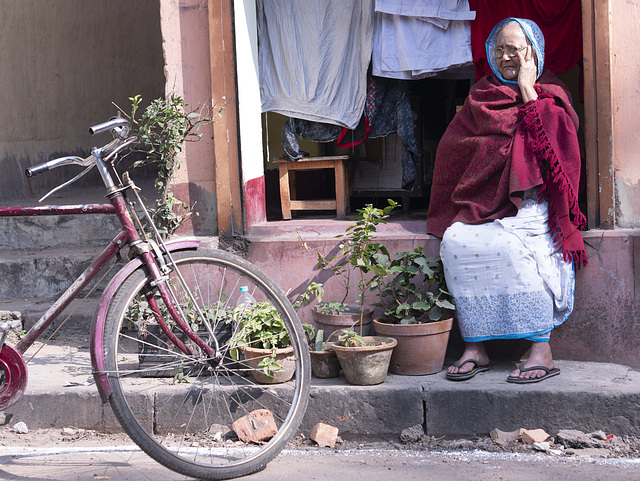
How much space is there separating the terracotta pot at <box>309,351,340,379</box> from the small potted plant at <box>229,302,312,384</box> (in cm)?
14

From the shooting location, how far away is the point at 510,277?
12.4ft

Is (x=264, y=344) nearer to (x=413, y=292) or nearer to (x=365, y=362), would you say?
(x=365, y=362)

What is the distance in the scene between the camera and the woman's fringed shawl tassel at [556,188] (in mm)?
3818

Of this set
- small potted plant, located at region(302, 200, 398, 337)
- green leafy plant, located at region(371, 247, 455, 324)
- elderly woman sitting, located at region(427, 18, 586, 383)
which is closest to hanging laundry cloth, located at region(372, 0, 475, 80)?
elderly woman sitting, located at region(427, 18, 586, 383)

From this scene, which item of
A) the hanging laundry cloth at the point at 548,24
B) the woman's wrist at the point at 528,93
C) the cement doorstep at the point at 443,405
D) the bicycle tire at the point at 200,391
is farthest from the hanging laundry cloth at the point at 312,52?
the cement doorstep at the point at 443,405

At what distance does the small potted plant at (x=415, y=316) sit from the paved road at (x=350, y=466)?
60cm

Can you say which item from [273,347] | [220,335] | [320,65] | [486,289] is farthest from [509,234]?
[320,65]

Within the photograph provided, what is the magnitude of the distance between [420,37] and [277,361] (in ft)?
8.70

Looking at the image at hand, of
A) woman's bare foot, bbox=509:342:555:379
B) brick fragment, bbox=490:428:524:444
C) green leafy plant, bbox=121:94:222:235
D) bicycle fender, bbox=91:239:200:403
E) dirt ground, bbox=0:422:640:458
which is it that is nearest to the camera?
bicycle fender, bbox=91:239:200:403

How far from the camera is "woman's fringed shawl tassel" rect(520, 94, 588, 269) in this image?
3818mm

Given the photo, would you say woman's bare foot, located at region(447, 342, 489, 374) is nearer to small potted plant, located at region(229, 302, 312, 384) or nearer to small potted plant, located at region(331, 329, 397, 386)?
small potted plant, located at region(331, 329, 397, 386)

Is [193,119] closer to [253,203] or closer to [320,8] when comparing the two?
[253,203]

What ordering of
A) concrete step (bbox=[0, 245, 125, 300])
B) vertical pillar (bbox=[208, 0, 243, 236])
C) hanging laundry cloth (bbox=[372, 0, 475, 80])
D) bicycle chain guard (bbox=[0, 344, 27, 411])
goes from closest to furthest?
bicycle chain guard (bbox=[0, 344, 27, 411]) → vertical pillar (bbox=[208, 0, 243, 236]) → hanging laundry cloth (bbox=[372, 0, 475, 80]) → concrete step (bbox=[0, 245, 125, 300])

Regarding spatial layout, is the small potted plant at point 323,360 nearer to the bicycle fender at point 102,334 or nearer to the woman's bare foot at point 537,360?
the woman's bare foot at point 537,360
